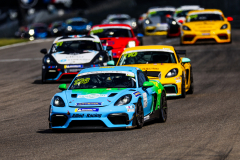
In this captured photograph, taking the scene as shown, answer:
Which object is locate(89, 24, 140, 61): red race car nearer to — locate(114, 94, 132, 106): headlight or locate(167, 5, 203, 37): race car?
locate(167, 5, 203, 37): race car

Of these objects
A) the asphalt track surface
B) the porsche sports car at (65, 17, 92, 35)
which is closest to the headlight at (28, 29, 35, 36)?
the porsche sports car at (65, 17, 92, 35)

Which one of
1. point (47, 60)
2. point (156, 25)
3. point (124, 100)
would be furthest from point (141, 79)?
point (156, 25)

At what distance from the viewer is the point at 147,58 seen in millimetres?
14641

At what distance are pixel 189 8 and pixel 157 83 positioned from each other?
24645 millimetres

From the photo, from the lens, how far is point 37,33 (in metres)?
48.8

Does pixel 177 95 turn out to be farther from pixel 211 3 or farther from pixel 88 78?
pixel 211 3

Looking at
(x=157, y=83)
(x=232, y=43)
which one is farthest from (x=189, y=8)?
(x=157, y=83)

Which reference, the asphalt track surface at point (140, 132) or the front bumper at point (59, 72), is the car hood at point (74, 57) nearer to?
the front bumper at point (59, 72)

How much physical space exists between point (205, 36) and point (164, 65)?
38.2ft

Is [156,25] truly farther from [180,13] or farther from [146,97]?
[146,97]

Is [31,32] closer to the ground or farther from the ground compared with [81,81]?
closer to the ground

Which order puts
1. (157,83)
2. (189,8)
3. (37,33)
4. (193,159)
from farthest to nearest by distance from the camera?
1. (37,33)
2. (189,8)
3. (157,83)
4. (193,159)

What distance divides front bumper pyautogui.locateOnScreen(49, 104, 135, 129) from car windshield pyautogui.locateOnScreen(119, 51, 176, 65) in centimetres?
535

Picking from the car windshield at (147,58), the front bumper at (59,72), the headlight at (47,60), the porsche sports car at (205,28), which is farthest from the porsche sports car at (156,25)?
the car windshield at (147,58)
